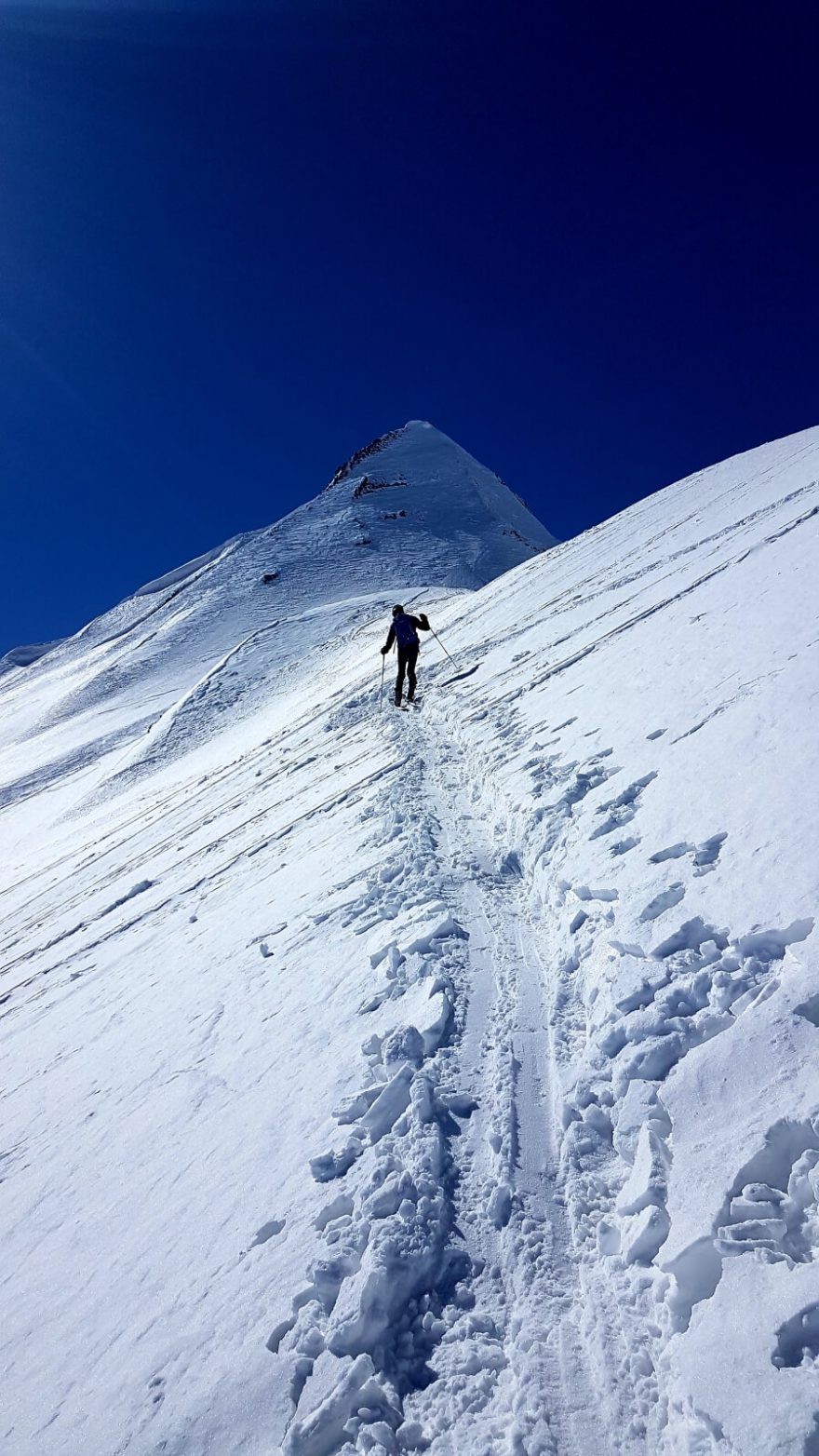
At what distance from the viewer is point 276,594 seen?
49.4 metres

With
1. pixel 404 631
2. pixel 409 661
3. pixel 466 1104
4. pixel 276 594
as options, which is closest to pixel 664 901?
pixel 466 1104

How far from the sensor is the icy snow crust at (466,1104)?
108 inches

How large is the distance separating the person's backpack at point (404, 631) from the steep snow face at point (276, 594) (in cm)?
1239

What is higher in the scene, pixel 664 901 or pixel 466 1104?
pixel 664 901

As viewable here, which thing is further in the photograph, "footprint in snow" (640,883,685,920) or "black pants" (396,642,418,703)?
"black pants" (396,642,418,703)

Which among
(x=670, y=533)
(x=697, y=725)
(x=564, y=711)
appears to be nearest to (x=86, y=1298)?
(x=697, y=725)

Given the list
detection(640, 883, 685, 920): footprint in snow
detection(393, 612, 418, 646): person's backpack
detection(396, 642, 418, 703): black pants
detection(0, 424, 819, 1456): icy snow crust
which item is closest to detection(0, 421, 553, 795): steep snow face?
detection(393, 612, 418, 646): person's backpack

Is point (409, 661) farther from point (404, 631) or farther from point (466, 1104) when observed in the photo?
point (466, 1104)

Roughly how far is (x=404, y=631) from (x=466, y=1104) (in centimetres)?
1319

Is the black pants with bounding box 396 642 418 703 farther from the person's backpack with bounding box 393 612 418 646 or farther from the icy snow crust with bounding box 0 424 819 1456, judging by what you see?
the icy snow crust with bounding box 0 424 819 1456

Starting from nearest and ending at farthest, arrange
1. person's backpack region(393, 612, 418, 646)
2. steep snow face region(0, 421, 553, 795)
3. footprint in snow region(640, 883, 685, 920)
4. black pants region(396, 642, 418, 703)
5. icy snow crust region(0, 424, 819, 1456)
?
icy snow crust region(0, 424, 819, 1456) < footprint in snow region(640, 883, 685, 920) < black pants region(396, 642, 418, 703) < person's backpack region(393, 612, 418, 646) < steep snow face region(0, 421, 553, 795)

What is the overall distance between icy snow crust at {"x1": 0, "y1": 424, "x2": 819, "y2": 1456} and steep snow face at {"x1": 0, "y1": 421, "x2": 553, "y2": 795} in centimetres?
1988

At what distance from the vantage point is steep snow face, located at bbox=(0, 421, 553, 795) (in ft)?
115

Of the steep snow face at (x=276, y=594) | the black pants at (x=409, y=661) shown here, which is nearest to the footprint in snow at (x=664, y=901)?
the black pants at (x=409, y=661)
